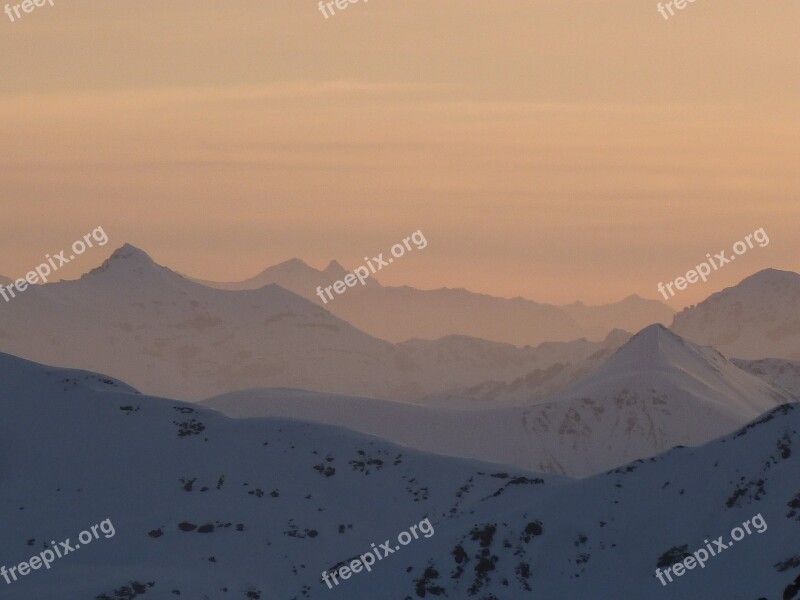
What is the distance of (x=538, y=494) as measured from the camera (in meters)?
122

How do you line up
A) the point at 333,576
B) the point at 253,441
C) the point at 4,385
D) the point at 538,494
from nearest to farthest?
1. the point at 333,576
2. the point at 538,494
3. the point at 253,441
4. the point at 4,385

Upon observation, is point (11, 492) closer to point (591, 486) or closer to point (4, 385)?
point (4, 385)

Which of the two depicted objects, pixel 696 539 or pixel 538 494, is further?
pixel 538 494

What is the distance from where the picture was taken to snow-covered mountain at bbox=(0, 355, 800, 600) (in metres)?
104

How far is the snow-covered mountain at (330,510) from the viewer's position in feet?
343

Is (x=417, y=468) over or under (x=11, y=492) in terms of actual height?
under

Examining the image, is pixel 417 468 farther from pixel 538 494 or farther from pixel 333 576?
pixel 333 576

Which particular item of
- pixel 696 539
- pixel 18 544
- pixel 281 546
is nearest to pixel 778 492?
pixel 696 539

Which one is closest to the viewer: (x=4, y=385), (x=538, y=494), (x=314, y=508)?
(x=538, y=494)

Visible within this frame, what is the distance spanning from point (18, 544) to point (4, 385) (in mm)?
35187

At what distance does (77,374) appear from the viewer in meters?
163

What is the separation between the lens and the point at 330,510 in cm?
13650

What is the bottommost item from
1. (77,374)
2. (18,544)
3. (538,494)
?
(538,494)

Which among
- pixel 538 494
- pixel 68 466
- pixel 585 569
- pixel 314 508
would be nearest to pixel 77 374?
pixel 68 466
